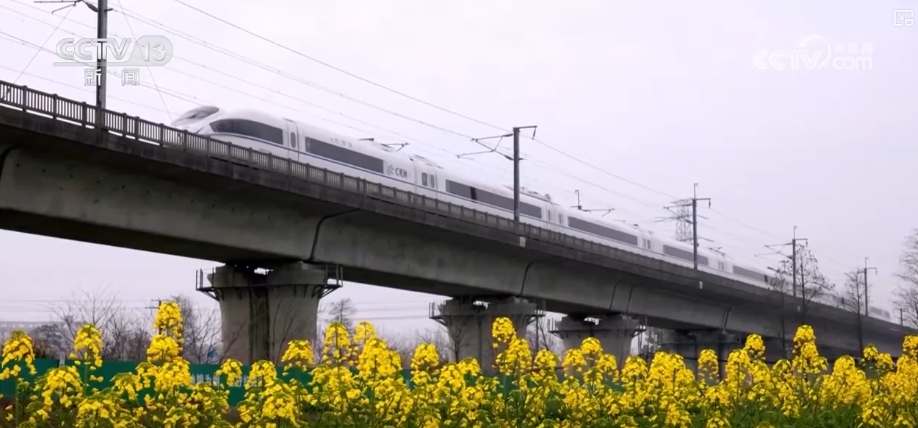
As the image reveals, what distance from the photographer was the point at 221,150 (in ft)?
113

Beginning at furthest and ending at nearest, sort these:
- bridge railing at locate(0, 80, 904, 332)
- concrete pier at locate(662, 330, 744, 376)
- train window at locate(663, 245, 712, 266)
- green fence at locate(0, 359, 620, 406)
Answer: train window at locate(663, 245, 712, 266), concrete pier at locate(662, 330, 744, 376), bridge railing at locate(0, 80, 904, 332), green fence at locate(0, 359, 620, 406)

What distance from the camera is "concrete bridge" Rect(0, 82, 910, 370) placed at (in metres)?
28.9

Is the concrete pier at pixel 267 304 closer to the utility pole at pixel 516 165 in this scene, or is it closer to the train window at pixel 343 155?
the train window at pixel 343 155

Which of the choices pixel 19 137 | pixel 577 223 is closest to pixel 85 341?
pixel 19 137

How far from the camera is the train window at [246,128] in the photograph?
3853cm

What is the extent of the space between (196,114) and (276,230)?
21.2 ft

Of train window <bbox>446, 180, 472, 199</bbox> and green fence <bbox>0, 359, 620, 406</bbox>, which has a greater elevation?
train window <bbox>446, 180, 472, 199</bbox>

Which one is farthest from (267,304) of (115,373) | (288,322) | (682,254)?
(682,254)

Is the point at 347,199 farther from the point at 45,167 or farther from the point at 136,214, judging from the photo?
the point at 45,167

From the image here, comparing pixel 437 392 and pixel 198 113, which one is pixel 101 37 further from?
pixel 437 392

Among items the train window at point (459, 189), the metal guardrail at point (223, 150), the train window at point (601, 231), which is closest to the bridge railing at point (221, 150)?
the metal guardrail at point (223, 150)

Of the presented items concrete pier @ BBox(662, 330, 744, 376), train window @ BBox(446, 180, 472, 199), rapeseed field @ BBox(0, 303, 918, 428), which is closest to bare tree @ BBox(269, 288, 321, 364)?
train window @ BBox(446, 180, 472, 199)

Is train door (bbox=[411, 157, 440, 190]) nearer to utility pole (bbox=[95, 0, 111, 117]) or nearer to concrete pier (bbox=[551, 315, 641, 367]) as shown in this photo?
concrete pier (bbox=[551, 315, 641, 367])

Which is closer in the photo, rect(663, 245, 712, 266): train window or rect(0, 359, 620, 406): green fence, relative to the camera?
rect(0, 359, 620, 406): green fence
